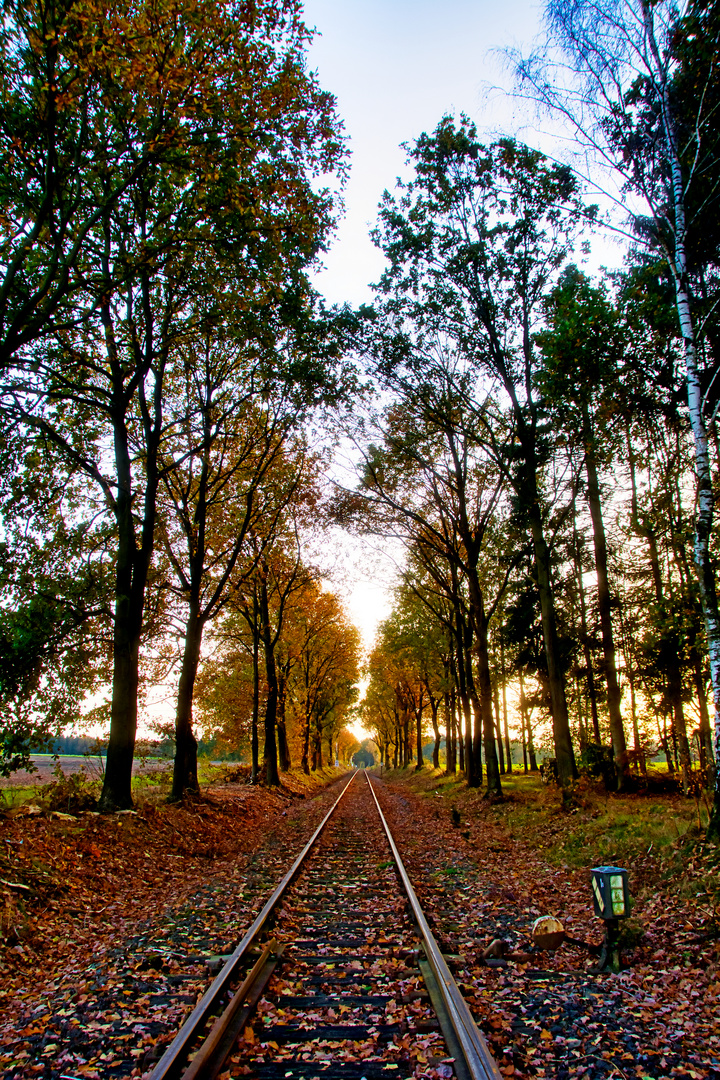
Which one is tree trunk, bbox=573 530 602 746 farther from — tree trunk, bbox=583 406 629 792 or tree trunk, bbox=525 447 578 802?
tree trunk, bbox=525 447 578 802

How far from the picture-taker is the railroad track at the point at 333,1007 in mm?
3617

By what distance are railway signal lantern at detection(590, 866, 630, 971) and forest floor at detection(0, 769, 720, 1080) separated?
0.18 metres

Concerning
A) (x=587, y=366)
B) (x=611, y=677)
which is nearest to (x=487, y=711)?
(x=611, y=677)

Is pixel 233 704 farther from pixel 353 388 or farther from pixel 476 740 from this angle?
pixel 353 388

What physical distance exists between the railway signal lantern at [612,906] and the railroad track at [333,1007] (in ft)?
5.22

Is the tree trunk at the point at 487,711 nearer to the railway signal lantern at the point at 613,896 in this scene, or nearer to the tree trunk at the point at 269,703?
the tree trunk at the point at 269,703

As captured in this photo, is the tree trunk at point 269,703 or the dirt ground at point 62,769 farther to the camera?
the tree trunk at point 269,703

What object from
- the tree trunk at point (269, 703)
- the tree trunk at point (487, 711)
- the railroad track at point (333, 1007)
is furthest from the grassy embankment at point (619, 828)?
the tree trunk at point (269, 703)

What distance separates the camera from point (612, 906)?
5336 mm

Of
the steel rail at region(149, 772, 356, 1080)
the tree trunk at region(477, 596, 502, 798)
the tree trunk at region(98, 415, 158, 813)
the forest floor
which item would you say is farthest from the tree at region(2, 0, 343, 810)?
the tree trunk at region(477, 596, 502, 798)

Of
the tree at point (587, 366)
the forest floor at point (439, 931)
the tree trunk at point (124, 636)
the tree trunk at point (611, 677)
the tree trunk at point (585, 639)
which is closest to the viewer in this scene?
the forest floor at point (439, 931)

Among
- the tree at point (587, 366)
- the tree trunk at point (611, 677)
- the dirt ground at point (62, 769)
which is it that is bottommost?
the dirt ground at point (62, 769)

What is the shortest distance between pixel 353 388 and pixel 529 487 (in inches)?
227

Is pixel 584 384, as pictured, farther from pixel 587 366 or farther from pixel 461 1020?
pixel 461 1020
